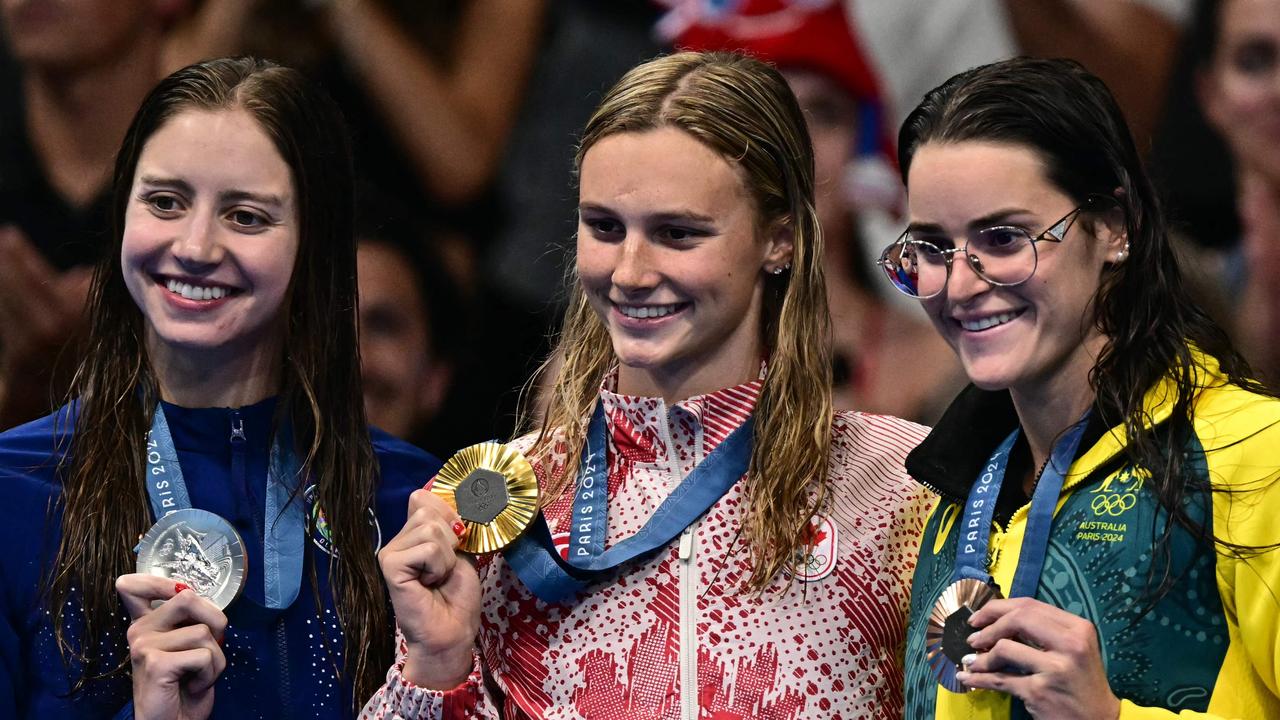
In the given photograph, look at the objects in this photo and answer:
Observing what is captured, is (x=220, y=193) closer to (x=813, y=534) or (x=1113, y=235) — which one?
(x=813, y=534)

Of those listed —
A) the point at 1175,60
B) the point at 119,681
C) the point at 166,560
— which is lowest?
the point at 119,681

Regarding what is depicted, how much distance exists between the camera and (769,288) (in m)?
3.29

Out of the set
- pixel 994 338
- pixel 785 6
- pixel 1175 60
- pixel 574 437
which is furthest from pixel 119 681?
pixel 1175 60

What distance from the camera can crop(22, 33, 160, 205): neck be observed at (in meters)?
5.68

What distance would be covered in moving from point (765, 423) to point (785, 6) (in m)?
2.89

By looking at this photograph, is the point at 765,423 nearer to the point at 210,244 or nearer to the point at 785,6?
the point at 210,244

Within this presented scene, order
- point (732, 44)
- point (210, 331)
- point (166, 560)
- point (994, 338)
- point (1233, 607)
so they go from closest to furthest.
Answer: point (1233, 607)
point (994, 338)
point (166, 560)
point (210, 331)
point (732, 44)

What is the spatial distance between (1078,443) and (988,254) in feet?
1.14

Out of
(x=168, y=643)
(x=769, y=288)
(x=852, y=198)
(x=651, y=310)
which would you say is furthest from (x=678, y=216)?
(x=852, y=198)

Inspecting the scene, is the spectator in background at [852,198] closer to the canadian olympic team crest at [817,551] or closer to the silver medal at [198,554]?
the canadian olympic team crest at [817,551]

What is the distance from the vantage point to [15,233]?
565 centimetres

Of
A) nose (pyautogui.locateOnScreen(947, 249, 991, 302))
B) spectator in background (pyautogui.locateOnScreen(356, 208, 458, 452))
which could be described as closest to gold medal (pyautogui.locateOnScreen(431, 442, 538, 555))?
nose (pyautogui.locateOnScreen(947, 249, 991, 302))

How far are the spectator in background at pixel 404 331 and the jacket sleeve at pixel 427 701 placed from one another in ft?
8.93

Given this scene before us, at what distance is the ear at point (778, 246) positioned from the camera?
3213 mm
